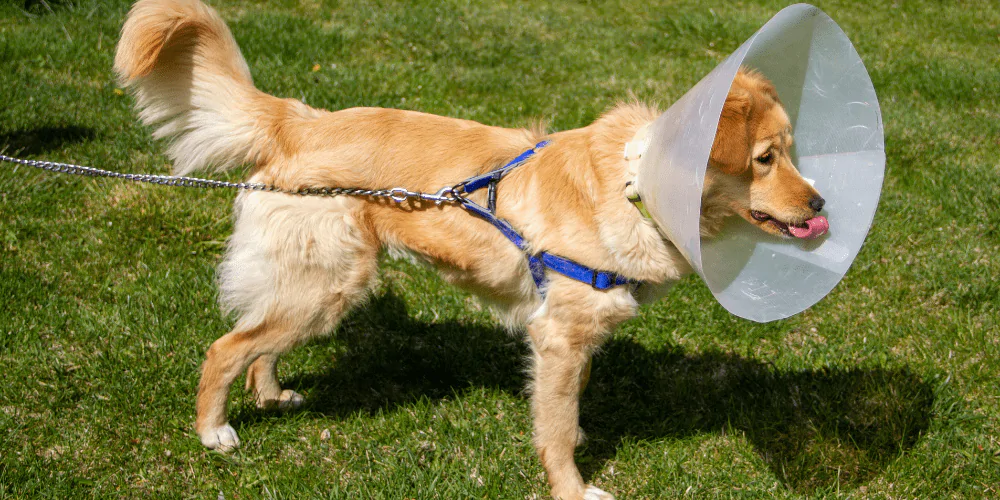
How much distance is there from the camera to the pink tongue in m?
2.77

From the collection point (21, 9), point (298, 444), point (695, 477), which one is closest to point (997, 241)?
point (695, 477)

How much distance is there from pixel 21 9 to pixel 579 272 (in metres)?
7.24

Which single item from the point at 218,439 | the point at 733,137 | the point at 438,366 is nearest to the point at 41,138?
the point at 218,439

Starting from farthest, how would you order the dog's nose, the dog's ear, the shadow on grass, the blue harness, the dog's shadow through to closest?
the shadow on grass < the dog's shadow < the blue harness < the dog's nose < the dog's ear

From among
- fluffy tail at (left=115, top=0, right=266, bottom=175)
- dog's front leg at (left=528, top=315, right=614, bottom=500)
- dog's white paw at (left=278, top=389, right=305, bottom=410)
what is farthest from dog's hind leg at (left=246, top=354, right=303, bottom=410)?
dog's front leg at (left=528, top=315, right=614, bottom=500)

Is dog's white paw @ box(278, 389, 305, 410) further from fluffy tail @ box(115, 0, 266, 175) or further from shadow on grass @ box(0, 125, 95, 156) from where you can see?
shadow on grass @ box(0, 125, 95, 156)

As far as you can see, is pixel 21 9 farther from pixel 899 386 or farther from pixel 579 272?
pixel 899 386

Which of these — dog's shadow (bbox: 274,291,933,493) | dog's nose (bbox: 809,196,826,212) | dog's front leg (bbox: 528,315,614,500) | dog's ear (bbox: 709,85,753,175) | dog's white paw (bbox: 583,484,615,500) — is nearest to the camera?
dog's ear (bbox: 709,85,753,175)

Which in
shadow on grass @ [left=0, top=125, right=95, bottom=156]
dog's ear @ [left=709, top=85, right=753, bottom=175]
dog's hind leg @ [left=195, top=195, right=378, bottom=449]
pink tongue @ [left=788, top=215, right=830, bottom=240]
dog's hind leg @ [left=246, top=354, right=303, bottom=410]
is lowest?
dog's hind leg @ [left=246, top=354, right=303, bottom=410]

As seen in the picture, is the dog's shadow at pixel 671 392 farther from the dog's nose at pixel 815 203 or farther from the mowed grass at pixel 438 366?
the dog's nose at pixel 815 203

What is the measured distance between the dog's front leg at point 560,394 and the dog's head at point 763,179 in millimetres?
743

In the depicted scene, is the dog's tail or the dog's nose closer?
the dog's nose

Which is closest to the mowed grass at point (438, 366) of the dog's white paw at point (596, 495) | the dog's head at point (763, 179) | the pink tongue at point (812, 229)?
the dog's white paw at point (596, 495)

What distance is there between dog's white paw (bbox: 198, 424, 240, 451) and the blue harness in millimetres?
→ 1494
